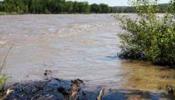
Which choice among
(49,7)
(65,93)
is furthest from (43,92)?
(49,7)

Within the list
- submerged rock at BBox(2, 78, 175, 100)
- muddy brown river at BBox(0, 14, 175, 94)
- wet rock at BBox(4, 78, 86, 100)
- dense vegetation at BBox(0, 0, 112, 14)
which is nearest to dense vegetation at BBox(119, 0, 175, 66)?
muddy brown river at BBox(0, 14, 175, 94)

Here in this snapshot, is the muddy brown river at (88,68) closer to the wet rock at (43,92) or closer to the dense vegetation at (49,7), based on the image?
the wet rock at (43,92)

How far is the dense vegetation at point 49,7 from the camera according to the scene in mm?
82688

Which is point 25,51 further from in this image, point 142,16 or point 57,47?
point 142,16

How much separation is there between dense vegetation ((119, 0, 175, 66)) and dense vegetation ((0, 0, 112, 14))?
212 ft

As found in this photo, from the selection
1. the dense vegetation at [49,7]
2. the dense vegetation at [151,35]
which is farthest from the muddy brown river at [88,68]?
the dense vegetation at [49,7]

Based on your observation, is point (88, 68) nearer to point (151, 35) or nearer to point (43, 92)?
point (151, 35)

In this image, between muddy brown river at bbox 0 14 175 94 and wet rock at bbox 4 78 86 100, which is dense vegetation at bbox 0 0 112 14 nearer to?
muddy brown river at bbox 0 14 175 94

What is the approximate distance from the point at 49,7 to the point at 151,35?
74425 mm

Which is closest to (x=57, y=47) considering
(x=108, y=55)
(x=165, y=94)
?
(x=108, y=55)

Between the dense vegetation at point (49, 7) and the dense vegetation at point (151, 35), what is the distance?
212ft

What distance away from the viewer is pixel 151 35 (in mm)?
16312

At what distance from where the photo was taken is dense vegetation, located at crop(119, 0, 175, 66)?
51.7ft

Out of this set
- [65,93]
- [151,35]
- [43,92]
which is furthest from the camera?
[151,35]
